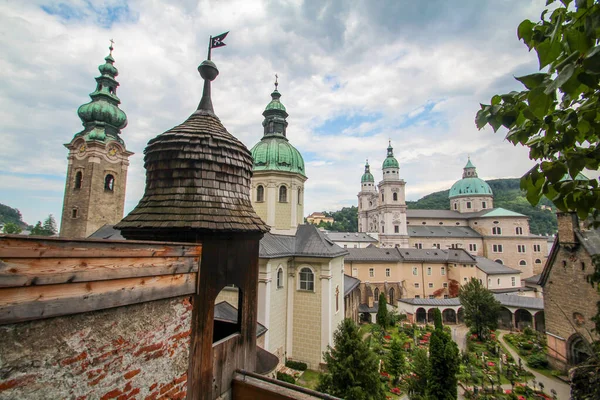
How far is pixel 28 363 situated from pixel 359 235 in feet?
200

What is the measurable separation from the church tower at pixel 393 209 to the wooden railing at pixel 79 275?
5307 cm

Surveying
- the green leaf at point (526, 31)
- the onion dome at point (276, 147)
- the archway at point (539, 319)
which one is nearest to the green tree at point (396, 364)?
the onion dome at point (276, 147)

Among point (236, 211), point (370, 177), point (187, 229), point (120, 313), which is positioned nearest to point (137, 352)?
point (120, 313)

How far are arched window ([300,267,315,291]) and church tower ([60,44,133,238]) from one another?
68.0 feet

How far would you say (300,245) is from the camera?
1739cm

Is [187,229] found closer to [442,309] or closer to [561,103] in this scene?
[561,103]

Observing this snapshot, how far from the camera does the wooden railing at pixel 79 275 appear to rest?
6.52ft

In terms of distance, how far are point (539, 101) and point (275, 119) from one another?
19896 mm

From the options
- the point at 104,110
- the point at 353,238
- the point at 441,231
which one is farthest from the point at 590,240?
the point at 353,238

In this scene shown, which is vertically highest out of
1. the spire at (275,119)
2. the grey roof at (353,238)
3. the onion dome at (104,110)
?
the onion dome at (104,110)

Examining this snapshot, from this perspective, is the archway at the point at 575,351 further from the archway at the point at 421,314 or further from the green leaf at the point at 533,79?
the green leaf at the point at 533,79

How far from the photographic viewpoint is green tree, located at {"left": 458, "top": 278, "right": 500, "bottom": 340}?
2416 centimetres

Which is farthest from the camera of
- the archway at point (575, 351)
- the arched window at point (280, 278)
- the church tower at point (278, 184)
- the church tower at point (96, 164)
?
the church tower at point (96, 164)

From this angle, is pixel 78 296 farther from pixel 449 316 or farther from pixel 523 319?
pixel 523 319
